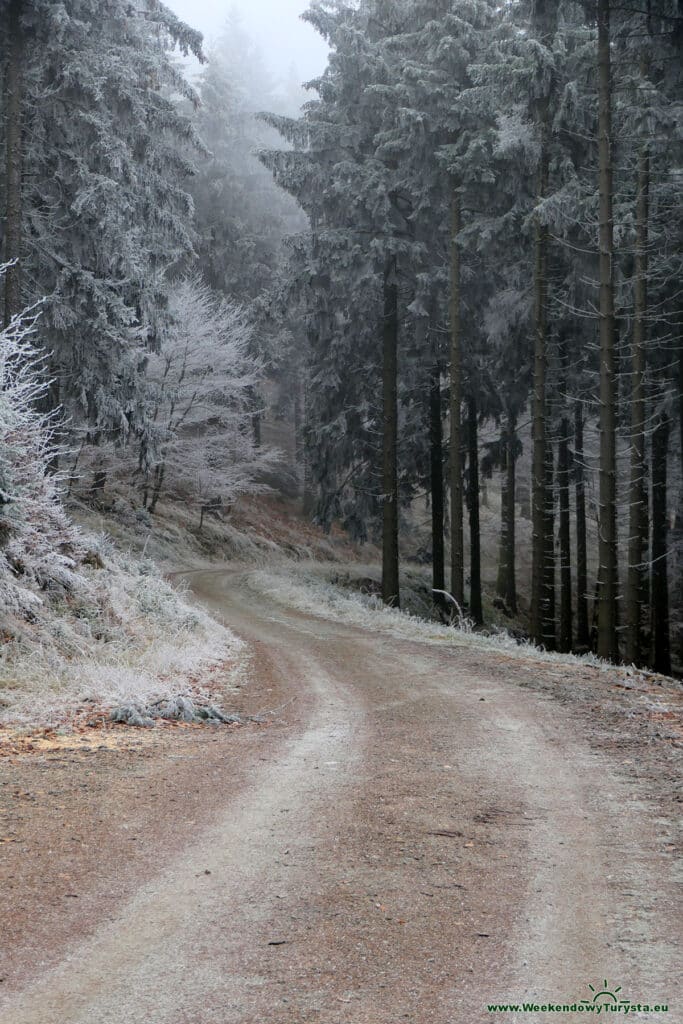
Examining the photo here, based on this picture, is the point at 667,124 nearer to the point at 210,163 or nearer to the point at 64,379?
the point at 64,379

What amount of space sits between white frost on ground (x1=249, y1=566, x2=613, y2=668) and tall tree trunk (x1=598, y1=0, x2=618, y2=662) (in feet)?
3.48

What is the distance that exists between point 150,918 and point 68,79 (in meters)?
16.3

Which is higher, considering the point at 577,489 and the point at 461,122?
the point at 461,122

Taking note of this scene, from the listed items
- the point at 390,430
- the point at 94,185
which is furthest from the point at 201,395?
the point at 94,185

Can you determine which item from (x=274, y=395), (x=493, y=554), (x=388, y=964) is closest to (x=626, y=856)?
(x=388, y=964)

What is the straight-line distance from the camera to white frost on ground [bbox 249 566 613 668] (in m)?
14.8

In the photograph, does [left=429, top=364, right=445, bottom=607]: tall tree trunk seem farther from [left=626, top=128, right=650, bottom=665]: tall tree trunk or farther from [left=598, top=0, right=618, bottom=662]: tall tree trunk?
[left=598, top=0, right=618, bottom=662]: tall tree trunk

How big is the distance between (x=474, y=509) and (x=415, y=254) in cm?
959

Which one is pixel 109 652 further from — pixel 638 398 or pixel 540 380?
pixel 540 380

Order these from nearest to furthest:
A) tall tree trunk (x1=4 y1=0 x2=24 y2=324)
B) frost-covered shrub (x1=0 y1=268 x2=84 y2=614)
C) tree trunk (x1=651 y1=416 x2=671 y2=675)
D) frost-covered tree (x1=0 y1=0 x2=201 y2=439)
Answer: frost-covered shrub (x1=0 y1=268 x2=84 y2=614) → tall tree trunk (x1=4 y1=0 x2=24 y2=324) → frost-covered tree (x1=0 y1=0 x2=201 y2=439) → tree trunk (x1=651 y1=416 x2=671 y2=675)

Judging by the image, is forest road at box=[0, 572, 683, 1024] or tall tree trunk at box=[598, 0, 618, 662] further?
tall tree trunk at box=[598, 0, 618, 662]

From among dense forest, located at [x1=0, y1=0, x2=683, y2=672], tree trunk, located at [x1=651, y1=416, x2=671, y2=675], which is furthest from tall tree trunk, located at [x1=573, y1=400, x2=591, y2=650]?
tree trunk, located at [x1=651, y1=416, x2=671, y2=675]

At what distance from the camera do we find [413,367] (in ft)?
83.8

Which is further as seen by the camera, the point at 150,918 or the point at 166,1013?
the point at 150,918
